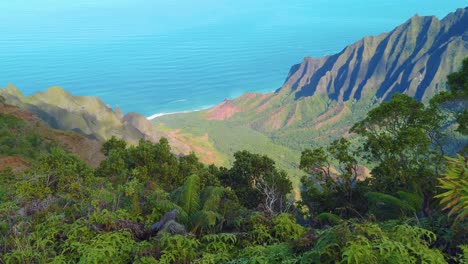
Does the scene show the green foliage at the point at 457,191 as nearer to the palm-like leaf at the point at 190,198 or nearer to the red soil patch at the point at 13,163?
the palm-like leaf at the point at 190,198

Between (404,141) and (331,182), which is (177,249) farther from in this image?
(331,182)

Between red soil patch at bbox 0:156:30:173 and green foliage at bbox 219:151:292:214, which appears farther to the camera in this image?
red soil patch at bbox 0:156:30:173

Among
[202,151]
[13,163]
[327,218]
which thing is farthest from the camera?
[202,151]

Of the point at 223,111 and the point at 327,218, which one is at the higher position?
the point at 223,111

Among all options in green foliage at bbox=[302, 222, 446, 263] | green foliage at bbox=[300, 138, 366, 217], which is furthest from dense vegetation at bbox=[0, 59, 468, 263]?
green foliage at bbox=[300, 138, 366, 217]

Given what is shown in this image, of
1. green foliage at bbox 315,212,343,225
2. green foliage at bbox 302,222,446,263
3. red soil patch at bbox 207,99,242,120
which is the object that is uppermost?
red soil patch at bbox 207,99,242,120

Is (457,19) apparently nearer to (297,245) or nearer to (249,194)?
(249,194)

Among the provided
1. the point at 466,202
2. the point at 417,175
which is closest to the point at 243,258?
the point at 466,202

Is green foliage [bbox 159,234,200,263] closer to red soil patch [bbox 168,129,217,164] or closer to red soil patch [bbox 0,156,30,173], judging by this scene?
red soil patch [bbox 0,156,30,173]

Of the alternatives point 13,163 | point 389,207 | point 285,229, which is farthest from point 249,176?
point 13,163
